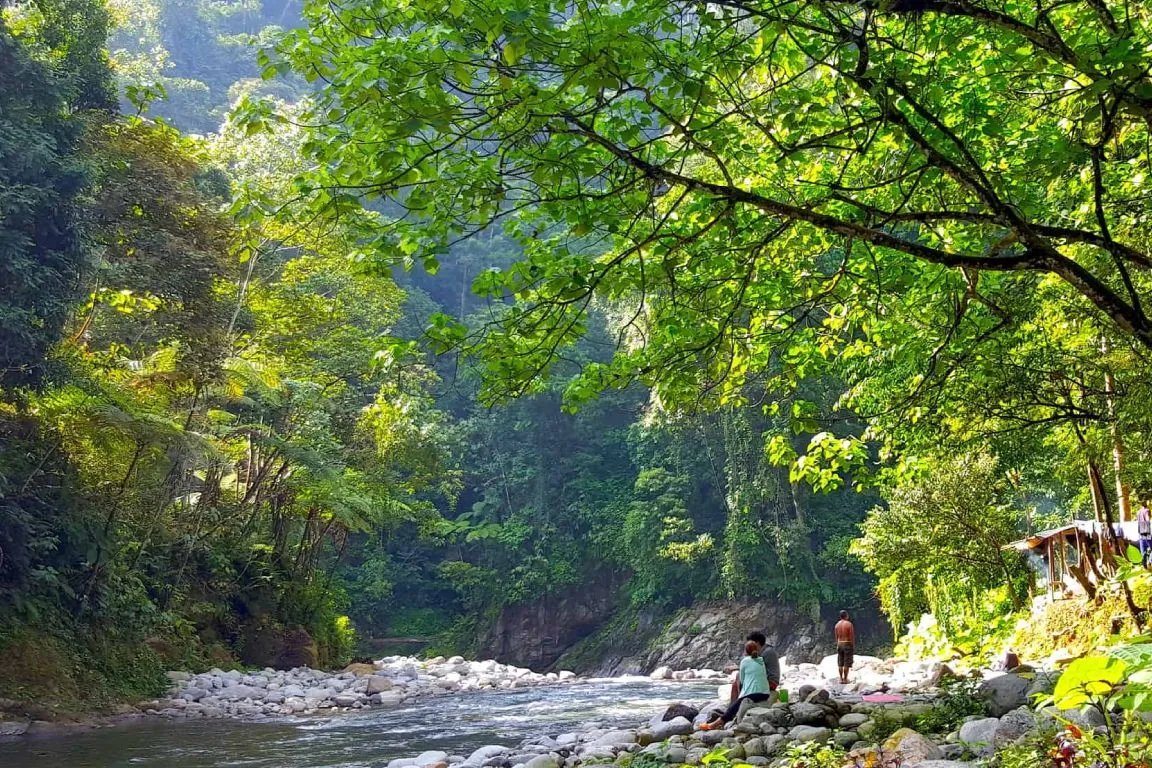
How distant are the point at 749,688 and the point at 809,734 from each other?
6.93ft

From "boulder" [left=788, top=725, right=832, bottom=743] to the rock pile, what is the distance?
421 inches

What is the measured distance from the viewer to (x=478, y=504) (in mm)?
39281

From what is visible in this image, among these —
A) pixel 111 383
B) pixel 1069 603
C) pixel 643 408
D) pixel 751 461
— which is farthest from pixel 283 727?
pixel 643 408

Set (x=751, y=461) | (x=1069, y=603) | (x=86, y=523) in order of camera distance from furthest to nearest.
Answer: (x=751, y=461)
(x=86, y=523)
(x=1069, y=603)

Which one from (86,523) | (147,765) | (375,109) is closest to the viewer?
(375,109)

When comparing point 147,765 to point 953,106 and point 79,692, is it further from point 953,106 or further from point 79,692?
point 953,106

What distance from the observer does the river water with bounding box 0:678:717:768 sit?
963 centimetres

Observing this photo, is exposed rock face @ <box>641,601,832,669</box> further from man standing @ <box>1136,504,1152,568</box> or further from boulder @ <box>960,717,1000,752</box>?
boulder @ <box>960,717,1000,752</box>

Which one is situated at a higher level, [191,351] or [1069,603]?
[191,351]

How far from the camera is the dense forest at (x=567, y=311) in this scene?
3471mm

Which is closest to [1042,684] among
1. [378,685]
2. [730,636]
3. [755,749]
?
[755,749]

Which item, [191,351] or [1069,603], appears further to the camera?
[191,351]

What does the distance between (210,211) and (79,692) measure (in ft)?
27.1

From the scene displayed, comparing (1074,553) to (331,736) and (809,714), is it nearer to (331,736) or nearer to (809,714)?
(809,714)
